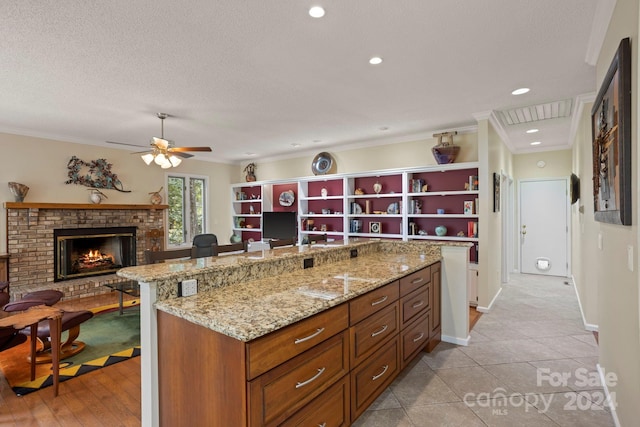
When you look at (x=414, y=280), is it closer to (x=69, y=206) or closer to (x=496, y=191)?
(x=496, y=191)

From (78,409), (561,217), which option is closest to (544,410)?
(78,409)

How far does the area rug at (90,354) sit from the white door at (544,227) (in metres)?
7.32

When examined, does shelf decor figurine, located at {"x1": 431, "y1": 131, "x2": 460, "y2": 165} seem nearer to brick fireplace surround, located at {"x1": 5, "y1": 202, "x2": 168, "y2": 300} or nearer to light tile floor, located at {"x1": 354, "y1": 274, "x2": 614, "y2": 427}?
light tile floor, located at {"x1": 354, "y1": 274, "x2": 614, "y2": 427}

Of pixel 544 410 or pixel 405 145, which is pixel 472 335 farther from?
pixel 405 145

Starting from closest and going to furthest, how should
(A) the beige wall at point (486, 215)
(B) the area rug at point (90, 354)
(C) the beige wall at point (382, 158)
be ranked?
(B) the area rug at point (90, 354), (A) the beige wall at point (486, 215), (C) the beige wall at point (382, 158)

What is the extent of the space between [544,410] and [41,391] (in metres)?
3.75

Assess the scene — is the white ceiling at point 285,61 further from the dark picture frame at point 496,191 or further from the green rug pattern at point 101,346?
the green rug pattern at point 101,346

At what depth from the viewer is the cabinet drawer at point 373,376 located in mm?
1905

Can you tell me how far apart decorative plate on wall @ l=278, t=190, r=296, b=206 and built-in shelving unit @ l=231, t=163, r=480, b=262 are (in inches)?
3.6

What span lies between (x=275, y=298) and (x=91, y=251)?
218 inches

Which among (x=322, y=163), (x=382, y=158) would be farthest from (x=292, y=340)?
(x=322, y=163)

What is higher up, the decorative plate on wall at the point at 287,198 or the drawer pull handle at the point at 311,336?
the decorative plate on wall at the point at 287,198

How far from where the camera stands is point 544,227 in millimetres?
6734

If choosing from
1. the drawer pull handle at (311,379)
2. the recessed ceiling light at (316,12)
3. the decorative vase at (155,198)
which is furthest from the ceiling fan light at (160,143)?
the drawer pull handle at (311,379)
